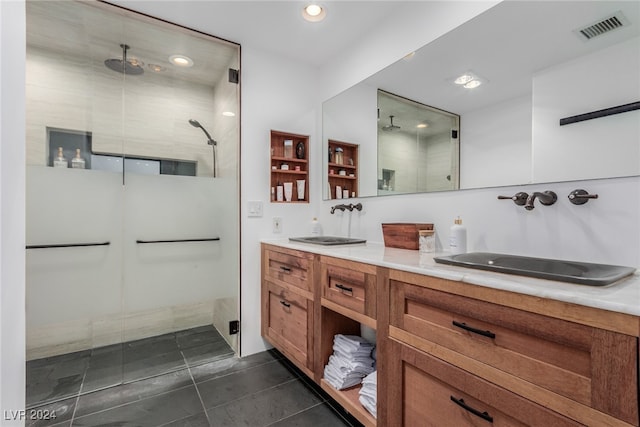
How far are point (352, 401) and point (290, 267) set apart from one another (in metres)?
0.81

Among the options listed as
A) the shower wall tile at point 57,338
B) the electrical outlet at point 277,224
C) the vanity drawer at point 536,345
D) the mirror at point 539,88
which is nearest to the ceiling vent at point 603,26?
the mirror at point 539,88

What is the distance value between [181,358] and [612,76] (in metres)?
2.80

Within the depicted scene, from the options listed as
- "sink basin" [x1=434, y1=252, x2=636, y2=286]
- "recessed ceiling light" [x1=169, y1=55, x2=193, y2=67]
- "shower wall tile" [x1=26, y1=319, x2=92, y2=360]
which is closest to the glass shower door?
"recessed ceiling light" [x1=169, y1=55, x2=193, y2=67]

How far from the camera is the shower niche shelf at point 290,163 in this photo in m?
2.38

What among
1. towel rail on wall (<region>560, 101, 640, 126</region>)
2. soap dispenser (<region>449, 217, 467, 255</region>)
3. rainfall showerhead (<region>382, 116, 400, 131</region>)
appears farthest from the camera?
rainfall showerhead (<region>382, 116, 400, 131</region>)

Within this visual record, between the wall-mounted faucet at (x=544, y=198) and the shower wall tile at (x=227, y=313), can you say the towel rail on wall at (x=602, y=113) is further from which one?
the shower wall tile at (x=227, y=313)

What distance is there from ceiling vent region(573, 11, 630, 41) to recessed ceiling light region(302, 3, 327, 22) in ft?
4.48

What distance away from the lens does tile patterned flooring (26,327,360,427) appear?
1.51 metres

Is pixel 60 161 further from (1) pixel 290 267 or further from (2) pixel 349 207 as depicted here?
(2) pixel 349 207

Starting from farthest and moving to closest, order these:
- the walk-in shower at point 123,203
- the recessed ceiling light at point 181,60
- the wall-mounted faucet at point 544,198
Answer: the recessed ceiling light at point 181,60 → the walk-in shower at point 123,203 → the wall-mounted faucet at point 544,198

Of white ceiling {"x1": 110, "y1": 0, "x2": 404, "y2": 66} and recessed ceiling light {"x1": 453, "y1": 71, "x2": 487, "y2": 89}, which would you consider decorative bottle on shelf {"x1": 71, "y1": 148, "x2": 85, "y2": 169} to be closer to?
white ceiling {"x1": 110, "y1": 0, "x2": 404, "y2": 66}

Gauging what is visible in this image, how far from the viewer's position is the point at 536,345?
75cm

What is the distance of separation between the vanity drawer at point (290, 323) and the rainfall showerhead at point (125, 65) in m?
1.75

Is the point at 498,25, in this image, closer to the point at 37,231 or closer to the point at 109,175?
the point at 109,175
